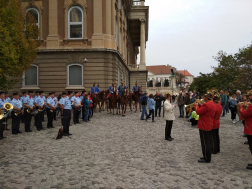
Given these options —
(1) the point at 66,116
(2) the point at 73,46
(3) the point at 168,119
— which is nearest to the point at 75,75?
(2) the point at 73,46

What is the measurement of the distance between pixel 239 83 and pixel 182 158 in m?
28.5

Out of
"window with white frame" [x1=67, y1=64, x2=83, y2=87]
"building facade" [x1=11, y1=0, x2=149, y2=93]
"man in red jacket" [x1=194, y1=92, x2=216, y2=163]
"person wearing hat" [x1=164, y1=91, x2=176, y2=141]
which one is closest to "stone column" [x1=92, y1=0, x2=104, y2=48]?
"building facade" [x1=11, y1=0, x2=149, y2=93]

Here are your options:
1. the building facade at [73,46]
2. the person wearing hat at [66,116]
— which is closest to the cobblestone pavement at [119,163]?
the person wearing hat at [66,116]

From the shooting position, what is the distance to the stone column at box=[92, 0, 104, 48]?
74.3 feet

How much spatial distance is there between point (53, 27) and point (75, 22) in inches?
82.8

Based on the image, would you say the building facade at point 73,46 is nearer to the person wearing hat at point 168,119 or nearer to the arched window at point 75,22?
the arched window at point 75,22

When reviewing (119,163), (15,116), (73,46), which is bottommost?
(119,163)

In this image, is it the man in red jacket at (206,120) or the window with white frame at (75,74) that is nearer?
the man in red jacket at (206,120)

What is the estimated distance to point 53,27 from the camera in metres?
23.2

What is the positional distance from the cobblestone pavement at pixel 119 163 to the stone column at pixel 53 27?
548 inches

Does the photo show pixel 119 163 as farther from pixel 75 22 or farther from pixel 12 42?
pixel 75 22

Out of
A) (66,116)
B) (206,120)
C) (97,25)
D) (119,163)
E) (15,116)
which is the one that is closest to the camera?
(119,163)

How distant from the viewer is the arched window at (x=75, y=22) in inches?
917

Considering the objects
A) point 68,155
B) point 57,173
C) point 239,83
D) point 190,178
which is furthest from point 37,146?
point 239,83
